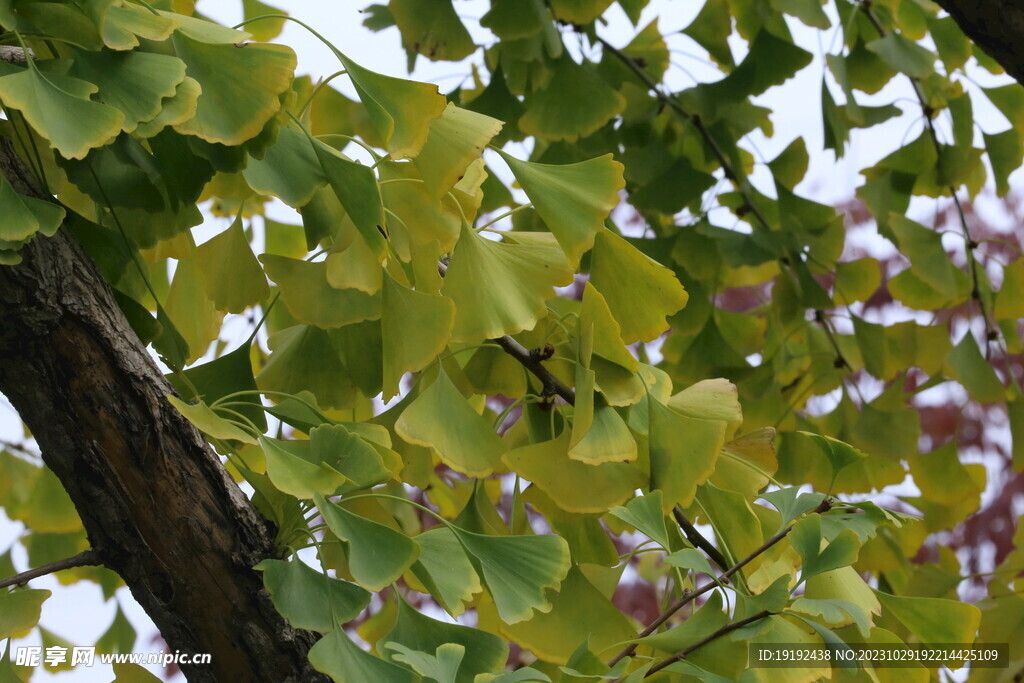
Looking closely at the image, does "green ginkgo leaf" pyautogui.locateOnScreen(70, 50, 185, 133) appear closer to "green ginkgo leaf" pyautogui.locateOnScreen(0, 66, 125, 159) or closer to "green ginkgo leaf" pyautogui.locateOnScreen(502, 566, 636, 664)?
"green ginkgo leaf" pyautogui.locateOnScreen(0, 66, 125, 159)

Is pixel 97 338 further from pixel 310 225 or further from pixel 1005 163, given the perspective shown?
pixel 1005 163

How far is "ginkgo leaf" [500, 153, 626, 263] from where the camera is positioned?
46 centimetres

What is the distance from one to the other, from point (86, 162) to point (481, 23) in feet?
1.47

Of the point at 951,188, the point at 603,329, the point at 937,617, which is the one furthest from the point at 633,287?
the point at 951,188

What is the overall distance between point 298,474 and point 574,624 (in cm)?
19

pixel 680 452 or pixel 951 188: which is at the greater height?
pixel 951 188

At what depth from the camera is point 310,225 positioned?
0.49m

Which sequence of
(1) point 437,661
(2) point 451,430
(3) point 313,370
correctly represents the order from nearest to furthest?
(1) point 437,661
(2) point 451,430
(3) point 313,370

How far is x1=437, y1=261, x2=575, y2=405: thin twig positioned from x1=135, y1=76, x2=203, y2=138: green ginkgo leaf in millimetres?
208

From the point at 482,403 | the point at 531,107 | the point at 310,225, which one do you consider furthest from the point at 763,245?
the point at 310,225

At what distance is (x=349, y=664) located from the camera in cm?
38

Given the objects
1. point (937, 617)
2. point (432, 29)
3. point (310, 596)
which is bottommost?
point (937, 617)

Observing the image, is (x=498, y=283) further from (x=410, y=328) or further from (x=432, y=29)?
(x=432, y=29)

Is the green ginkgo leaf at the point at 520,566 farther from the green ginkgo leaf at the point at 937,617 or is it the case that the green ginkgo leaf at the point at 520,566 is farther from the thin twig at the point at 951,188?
the thin twig at the point at 951,188
